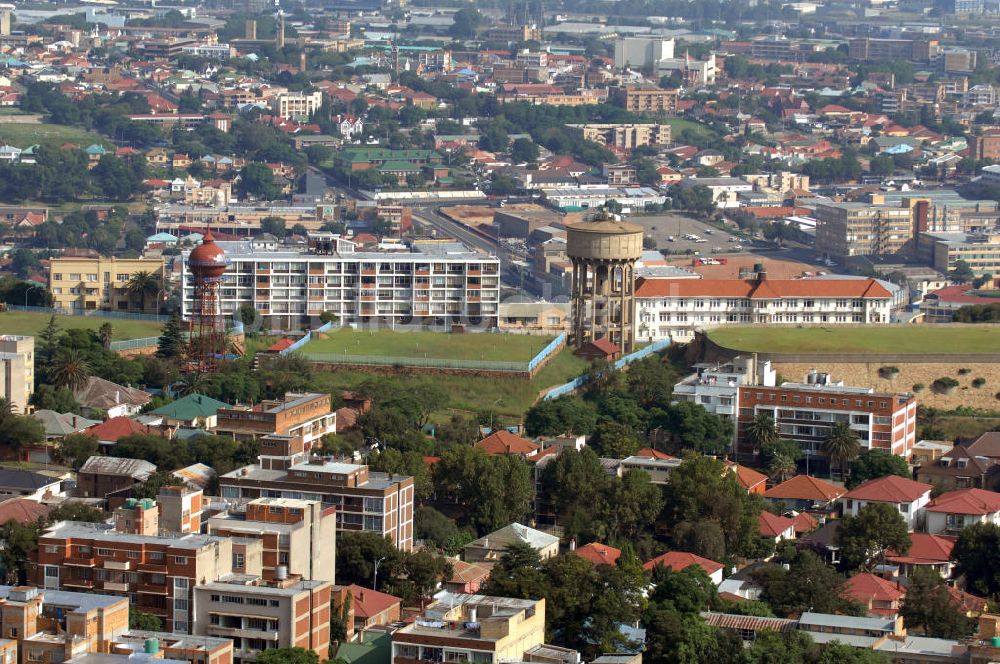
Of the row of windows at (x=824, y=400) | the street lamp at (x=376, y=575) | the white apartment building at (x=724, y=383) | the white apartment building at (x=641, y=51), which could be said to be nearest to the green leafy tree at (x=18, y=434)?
the street lamp at (x=376, y=575)

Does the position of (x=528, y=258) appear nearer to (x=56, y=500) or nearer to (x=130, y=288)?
(x=130, y=288)

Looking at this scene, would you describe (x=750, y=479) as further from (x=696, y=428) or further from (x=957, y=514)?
(x=957, y=514)

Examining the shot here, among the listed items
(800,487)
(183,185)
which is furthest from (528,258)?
(800,487)

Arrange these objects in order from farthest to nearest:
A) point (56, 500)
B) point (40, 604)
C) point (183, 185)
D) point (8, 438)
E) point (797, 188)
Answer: point (797, 188), point (183, 185), point (8, 438), point (56, 500), point (40, 604)

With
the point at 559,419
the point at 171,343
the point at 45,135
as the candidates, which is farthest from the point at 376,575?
the point at 45,135

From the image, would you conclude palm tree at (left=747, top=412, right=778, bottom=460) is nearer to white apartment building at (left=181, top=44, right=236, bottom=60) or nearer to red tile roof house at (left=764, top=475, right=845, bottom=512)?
red tile roof house at (left=764, top=475, right=845, bottom=512)

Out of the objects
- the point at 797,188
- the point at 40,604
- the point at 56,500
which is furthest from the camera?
the point at 797,188

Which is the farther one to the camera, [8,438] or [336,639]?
[8,438]
